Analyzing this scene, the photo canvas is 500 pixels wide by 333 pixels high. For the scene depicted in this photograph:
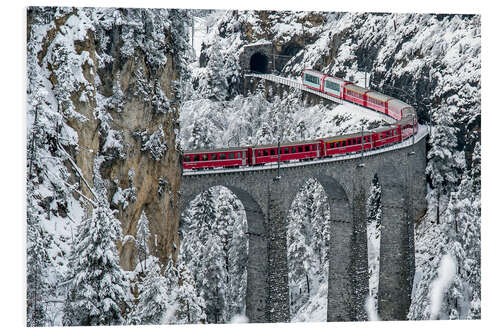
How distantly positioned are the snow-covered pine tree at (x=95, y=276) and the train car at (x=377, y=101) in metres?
27.0

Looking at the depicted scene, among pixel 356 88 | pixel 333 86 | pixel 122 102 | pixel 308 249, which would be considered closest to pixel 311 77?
pixel 333 86

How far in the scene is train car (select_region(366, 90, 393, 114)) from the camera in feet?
154

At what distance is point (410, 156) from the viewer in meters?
43.9

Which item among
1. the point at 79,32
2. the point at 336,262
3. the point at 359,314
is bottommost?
the point at 359,314

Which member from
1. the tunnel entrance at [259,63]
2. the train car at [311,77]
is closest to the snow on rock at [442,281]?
the train car at [311,77]

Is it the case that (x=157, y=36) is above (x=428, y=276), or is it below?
above

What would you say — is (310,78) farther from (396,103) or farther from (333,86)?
(396,103)

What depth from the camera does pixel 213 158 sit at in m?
34.9

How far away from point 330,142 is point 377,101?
31.4 feet

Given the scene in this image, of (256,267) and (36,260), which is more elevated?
(36,260)

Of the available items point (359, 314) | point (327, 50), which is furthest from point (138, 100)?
point (359, 314)

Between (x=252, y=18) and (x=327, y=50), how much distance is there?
37.5 feet

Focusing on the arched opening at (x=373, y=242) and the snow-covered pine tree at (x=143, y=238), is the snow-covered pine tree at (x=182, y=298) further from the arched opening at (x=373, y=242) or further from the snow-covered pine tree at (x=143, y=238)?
the arched opening at (x=373, y=242)
